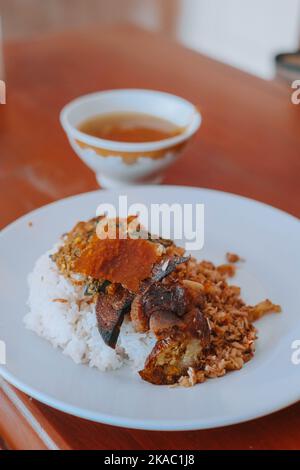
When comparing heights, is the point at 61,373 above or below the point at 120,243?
below

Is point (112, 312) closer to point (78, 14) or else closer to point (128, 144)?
point (128, 144)

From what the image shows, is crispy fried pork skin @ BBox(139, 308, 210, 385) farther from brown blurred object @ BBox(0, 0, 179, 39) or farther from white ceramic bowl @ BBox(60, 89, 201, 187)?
brown blurred object @ BBox(0, 0, 179, 39)

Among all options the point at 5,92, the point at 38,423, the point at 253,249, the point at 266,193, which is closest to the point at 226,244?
the point at 253,249

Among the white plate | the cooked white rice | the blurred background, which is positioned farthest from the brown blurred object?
A: the cooked white rice

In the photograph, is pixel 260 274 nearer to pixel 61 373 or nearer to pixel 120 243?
pixel 120 243

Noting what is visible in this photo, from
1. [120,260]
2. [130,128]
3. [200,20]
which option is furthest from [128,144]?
[200,20]

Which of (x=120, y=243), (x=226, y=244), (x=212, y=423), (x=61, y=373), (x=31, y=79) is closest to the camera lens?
(x=212, y=423)
